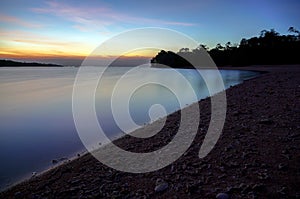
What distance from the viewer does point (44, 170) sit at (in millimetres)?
5664

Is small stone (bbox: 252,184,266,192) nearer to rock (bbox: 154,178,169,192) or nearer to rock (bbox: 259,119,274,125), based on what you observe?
rock (bbox: 154,178,169,192)

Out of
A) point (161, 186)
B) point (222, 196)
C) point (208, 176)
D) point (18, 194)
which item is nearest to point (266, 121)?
point (208, 176)

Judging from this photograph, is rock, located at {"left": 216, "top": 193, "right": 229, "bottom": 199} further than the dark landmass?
No

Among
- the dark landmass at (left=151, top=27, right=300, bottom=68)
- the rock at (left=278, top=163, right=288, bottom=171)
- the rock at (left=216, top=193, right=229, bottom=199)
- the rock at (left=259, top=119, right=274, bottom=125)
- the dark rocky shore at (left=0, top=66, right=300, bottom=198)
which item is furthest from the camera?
the dark landmass at (left=151, top=27, right=300, bottom=68)

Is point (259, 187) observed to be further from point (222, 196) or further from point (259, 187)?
point (222, 196)

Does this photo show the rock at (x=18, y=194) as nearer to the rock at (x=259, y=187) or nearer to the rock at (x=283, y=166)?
the rock at (x=259, y=187)

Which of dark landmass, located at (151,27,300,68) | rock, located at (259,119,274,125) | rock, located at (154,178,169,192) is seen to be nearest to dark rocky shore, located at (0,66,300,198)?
rock, located at (154,178,169,192)

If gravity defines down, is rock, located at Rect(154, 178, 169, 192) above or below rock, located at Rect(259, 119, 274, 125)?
below

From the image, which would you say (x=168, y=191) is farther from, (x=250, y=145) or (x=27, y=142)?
(x=27, y=142)

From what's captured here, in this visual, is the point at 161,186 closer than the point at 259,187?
No

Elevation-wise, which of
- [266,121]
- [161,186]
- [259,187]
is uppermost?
[266,121]

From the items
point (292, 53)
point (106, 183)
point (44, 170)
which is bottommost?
point (44, 170)

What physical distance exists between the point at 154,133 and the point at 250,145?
9.71ft

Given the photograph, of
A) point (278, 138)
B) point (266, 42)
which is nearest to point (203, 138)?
point (278, 138)
